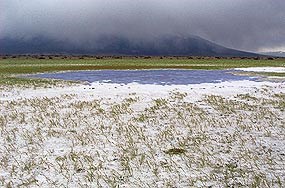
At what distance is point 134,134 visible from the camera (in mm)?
14141

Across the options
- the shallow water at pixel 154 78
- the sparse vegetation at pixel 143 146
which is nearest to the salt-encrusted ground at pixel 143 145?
the sparse vegetation at pixel 143 146

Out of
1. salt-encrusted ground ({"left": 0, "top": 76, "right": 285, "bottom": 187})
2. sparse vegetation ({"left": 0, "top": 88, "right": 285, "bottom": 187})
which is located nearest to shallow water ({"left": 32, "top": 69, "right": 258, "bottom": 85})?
salt-encrusted ground ({"left": 0, "top": 76, "right": 285, "bottom": 187})

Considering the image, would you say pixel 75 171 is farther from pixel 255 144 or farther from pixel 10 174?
pixel 255 144

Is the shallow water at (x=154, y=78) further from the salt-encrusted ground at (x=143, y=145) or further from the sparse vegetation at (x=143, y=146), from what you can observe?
the sparse vegetation at (x=143, y=146)

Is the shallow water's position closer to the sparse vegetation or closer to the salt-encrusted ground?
the salt-encrusted ground

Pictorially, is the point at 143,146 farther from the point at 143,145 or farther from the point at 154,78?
the point at 154,78

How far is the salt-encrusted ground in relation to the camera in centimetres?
935

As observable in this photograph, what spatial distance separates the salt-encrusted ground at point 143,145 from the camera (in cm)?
935

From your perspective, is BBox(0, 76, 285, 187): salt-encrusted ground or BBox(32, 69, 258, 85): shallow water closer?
BBox(0, 76, 285, 187): salt-encrusted ground

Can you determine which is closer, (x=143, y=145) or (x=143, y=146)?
(x=143, y=146)

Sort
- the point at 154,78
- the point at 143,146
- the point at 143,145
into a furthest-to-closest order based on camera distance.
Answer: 1. the point at 154,78
2. the point at 143,145
3. the point at 143,146

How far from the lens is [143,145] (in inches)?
491

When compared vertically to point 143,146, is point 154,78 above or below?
below

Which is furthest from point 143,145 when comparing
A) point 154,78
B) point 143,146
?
point 154,78
